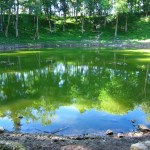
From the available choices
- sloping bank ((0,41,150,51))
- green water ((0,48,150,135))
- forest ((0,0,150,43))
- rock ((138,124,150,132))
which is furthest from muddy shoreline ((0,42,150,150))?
forest ((0,0,150,43))

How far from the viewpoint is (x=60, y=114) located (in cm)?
1409

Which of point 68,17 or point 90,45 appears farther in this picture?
point 68,17

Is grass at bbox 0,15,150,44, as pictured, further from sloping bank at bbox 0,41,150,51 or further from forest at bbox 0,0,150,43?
sloping bank at bbox 0,41,150,51

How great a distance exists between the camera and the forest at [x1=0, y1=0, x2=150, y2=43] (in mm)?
63281

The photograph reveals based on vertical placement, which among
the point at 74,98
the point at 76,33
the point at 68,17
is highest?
the point at 68,17

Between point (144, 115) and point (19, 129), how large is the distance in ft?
18.9

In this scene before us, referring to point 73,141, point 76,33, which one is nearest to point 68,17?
point 76,33

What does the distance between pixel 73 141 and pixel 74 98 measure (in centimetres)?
716

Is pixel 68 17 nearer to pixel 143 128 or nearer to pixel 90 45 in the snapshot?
pixel 90 45

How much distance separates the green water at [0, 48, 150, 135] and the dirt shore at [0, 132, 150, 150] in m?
1.01

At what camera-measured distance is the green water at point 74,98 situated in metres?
12.7

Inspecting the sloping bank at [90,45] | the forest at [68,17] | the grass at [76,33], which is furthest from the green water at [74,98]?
the forest at [68,17]

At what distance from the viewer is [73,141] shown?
33.0ft

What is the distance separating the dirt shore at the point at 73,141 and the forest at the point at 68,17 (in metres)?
50.5
